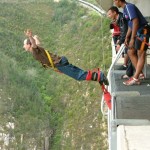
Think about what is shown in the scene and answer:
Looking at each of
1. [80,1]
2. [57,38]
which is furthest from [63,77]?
[80,1]

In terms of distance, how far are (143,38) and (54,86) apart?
28.6 m

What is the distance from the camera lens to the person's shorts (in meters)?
5.47

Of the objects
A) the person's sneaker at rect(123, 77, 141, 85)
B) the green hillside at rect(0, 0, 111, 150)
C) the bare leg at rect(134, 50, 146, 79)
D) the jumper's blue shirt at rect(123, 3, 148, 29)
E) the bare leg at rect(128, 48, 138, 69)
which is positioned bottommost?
the person's sneaker at rect(123, 77, 141, 85)

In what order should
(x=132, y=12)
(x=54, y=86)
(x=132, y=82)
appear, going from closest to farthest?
1. (x=132, y=12)
2. (x=132, y=82)
3. (x=54, y=86)

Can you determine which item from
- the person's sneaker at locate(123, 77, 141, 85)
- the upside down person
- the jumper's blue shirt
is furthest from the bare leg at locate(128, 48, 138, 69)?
the upside down person

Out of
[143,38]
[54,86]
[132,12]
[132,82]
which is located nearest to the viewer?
[132,12]

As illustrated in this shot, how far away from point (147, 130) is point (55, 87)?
1175 inches

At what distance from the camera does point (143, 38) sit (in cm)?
546

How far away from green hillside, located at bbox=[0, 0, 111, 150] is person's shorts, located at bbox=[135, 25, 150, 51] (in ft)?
53.3

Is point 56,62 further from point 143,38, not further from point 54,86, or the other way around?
point 54,86

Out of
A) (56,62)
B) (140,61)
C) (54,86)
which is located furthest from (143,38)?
(54,86)

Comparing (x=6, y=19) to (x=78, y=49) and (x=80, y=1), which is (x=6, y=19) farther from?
(x=78, y=49)

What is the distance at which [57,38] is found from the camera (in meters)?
42.8

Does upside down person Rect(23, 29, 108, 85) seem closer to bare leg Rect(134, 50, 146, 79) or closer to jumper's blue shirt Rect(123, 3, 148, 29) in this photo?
bare leg Rect(134, 50, 146, 79)
